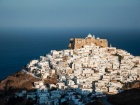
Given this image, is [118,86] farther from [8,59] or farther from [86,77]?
[8,59]

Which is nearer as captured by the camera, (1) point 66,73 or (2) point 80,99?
(2) point 80,99

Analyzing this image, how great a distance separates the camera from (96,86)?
4462 cm

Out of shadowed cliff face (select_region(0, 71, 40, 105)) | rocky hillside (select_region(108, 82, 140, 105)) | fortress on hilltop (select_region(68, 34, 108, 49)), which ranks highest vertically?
fortress on hilltop (select_region(68, 34, 108, 49))

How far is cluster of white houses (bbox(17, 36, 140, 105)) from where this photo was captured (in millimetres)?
43250

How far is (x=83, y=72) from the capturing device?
4978 cm

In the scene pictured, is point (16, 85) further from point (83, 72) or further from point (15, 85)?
point (83, 72)

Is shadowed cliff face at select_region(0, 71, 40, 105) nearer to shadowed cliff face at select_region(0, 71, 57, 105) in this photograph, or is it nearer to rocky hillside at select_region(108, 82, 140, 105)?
shadowed cliff face at select_region(0, 71, 57, 105)

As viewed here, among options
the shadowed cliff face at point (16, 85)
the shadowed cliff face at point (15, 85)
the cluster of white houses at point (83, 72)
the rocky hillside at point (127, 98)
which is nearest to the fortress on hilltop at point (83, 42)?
the cluster of white houses at point (83, 72)

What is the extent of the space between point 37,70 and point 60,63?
3549mm

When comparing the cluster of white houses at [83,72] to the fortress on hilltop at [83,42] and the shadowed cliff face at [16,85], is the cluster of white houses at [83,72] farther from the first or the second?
the fortress on hilltop at [83,42]

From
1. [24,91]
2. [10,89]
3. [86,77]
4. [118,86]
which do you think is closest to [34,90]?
[24,91]

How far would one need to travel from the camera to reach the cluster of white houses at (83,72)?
43.2m

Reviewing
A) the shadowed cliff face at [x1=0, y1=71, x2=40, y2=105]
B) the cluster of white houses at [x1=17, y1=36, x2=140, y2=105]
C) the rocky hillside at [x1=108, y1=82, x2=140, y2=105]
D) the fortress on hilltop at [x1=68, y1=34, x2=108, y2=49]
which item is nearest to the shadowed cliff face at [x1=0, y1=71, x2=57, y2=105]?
the shadowed cliff face at [x1=0, y1=71, x2=40, y2=105]

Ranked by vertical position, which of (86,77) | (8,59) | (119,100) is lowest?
(119,100)
